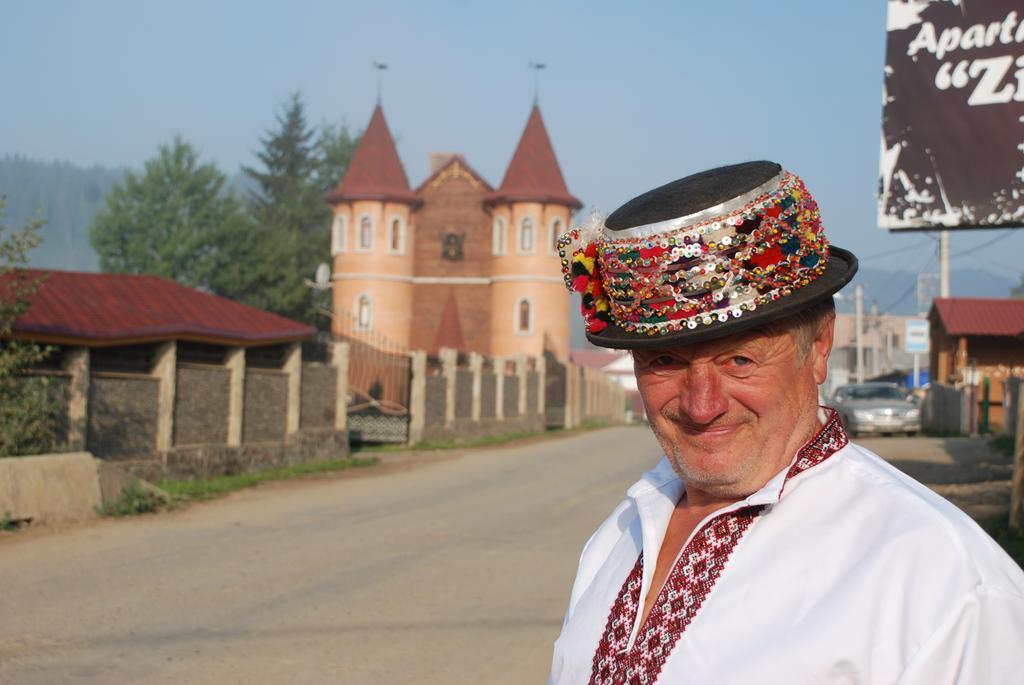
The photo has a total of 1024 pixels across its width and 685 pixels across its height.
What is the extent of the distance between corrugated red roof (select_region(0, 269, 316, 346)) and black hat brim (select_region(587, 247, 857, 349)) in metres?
12.6

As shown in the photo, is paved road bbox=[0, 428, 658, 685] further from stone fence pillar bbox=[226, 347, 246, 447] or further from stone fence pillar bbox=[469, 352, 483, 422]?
stone fence pillar bbox=[469, 352, 483, 422]

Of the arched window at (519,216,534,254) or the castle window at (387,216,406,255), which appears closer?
the arched window at (519,216,534,254)

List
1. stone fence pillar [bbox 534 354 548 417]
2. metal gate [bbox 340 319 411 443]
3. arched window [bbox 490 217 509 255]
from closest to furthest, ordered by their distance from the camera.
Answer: metal gate [bbox 340 319 411 443]
stone fence pillar [bbox 534 354 548 417]
arched window [bbox 490 217 509 255]

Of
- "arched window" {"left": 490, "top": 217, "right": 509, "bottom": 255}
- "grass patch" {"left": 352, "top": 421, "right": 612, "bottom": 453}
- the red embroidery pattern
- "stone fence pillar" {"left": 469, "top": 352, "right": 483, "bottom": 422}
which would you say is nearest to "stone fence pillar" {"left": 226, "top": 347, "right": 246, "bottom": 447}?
"grass patch" {"left": 352, "top": 421, "right": 612, "bottom": 453}

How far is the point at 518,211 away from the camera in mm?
50188

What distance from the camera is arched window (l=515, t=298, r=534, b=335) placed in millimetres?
50094

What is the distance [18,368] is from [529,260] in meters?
37.4

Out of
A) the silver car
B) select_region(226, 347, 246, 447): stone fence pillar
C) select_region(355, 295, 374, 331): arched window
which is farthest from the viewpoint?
select_region(355, 295, 374, 331): arched window

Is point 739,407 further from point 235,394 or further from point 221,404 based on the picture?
point 235,394

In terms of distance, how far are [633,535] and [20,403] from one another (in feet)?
39.2

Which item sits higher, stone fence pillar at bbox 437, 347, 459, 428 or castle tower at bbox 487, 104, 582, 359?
castle tower at bbox 487, 104, 582, 359

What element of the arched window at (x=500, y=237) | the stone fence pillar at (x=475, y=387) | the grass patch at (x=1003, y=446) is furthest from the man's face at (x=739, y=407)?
the arched window at (x=500, y=237)

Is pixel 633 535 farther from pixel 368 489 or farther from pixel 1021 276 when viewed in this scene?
pixel 1021 276

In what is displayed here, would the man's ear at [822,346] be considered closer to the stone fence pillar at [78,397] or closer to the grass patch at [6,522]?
the grass patch at [6,522]
